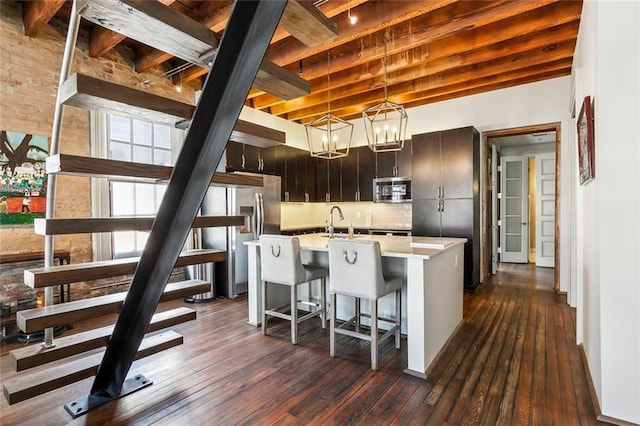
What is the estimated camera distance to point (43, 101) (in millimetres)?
3615

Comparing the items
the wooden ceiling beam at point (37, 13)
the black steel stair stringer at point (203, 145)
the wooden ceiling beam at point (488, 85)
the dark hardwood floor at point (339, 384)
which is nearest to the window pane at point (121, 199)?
the dark hardwood floor at point (339, 384)

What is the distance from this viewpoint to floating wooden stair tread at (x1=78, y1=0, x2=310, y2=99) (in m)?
0.86

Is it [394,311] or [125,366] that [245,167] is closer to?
[394,311]

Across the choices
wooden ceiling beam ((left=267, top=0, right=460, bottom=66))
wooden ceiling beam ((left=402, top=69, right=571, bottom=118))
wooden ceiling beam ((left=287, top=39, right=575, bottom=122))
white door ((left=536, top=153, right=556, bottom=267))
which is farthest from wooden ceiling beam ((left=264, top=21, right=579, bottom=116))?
white door ((left=536, top=153, right=556, bottom=267))

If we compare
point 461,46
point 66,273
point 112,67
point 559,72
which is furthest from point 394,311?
point 112,67

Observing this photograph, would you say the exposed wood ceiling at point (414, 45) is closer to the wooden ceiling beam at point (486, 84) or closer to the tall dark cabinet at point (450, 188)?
the wooden ceiling beam at point (486, 84)

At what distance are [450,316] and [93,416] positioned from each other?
2.88 meters

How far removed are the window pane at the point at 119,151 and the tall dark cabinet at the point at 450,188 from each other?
4201mm

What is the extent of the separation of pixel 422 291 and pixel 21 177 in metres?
4.09

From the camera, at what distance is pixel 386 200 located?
607 cm

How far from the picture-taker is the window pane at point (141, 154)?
4.49m

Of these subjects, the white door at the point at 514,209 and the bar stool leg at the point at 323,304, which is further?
the white door at the point at 514,209

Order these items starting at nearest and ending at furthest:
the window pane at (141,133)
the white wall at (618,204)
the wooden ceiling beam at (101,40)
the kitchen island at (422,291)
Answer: the white wall at (618,204)
the kitchen island at (422,291)
the wooden ceiling beam at (101,40)
the window pane at (141,133)

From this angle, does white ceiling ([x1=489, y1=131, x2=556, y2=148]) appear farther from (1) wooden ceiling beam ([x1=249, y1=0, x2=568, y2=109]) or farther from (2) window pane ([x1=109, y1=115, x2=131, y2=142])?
(2) window pane ([x1=109, y1=115, x2=131, y2=142])
